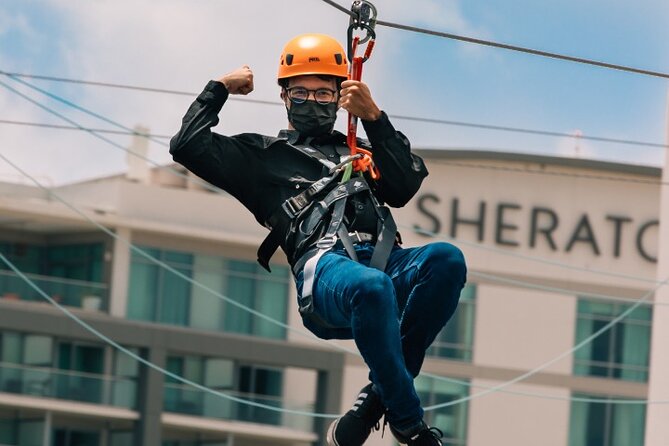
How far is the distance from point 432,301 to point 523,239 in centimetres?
3705

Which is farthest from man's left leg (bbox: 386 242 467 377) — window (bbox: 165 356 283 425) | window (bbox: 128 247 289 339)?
window (bbox: 128 247 289 339)

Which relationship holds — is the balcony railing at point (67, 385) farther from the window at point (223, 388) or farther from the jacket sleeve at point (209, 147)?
the jacket sleeve at point (209, 147)

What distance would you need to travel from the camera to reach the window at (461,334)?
43.1 meters

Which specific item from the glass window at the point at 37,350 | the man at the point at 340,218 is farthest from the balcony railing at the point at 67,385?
the man at the point at 340,218

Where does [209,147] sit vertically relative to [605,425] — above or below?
above

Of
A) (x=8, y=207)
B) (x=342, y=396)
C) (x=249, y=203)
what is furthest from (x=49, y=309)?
(x=249, y=203)

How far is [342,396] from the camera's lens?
137 ft

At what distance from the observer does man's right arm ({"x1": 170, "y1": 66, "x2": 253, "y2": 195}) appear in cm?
903

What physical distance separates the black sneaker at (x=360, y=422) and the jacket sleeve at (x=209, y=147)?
1.11 metres

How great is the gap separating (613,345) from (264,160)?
35.7 metres

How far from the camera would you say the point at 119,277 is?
136ft

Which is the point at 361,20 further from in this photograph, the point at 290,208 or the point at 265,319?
the point at 265,319

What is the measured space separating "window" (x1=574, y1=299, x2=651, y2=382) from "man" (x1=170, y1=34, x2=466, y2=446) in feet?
115

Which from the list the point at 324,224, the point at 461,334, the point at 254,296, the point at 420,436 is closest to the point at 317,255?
the point at 324,224
